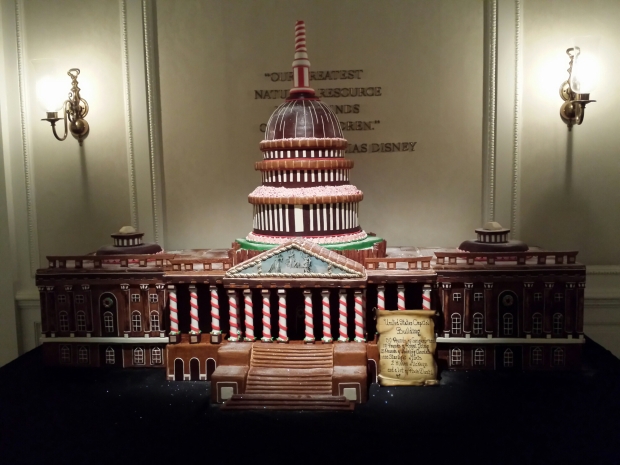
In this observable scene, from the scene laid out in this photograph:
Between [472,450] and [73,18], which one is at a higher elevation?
[73,18]

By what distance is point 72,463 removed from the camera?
747cm

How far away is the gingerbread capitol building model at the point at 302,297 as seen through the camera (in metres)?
9.98

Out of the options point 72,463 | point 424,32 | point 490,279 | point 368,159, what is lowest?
point 72,463

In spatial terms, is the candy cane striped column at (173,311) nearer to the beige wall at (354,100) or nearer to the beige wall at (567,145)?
the beige wall at (354,100)

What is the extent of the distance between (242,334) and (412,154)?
510 centimetres

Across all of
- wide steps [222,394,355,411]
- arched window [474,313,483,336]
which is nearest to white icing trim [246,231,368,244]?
arched window [474,313,483,336]

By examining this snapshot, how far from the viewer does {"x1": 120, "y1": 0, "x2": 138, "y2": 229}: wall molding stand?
12.4 m

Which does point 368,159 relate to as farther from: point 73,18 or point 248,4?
point 73,18

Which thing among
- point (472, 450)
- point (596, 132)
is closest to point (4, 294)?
point (472, 450)

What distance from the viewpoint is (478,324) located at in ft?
34.1

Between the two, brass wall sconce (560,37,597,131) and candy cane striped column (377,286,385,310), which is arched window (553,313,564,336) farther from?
→ brass wall sconce (560,37,597,131)

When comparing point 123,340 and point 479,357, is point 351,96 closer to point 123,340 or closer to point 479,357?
point 479,357

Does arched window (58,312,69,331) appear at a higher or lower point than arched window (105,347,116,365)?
higher

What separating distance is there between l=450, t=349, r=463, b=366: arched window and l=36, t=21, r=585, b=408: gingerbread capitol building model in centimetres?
2
